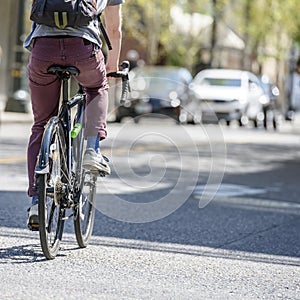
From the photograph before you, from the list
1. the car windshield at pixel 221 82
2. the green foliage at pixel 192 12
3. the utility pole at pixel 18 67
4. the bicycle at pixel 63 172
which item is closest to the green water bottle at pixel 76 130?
the bicycle at pixel 63 172

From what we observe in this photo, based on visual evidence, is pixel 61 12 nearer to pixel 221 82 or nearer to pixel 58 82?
pixel 58 82

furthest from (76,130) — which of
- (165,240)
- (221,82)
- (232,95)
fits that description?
(221,82)

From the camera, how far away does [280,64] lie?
52219 millimetres

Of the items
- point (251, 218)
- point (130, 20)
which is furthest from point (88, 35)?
point (130, 20)

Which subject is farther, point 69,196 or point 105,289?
point 69,196

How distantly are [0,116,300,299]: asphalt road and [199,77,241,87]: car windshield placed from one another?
20.6 meters

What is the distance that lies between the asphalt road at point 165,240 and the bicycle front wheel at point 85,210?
0.10 m

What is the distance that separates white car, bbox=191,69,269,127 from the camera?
3120cm

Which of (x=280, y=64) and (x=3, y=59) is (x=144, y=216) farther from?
(x=280, y=64)

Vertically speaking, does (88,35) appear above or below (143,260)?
above

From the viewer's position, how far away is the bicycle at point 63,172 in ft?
17.8

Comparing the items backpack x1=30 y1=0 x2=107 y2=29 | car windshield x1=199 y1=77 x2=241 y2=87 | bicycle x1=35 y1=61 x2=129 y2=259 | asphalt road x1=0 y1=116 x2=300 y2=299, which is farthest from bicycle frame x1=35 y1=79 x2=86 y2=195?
Result: car windshield x1=199 y1=77 x2=241 y2=87

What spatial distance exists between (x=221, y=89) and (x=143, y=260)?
87.2ft

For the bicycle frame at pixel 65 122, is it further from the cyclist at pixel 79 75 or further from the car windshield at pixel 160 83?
the car windshield at pixel 160 83
